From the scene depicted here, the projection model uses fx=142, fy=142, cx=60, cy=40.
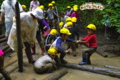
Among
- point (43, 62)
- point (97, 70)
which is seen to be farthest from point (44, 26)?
point (97, 70)

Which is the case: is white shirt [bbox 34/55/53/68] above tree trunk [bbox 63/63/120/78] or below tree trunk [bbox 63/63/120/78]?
above

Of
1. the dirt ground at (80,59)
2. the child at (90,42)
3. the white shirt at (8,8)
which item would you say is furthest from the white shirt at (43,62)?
the white shirt at (8,8)

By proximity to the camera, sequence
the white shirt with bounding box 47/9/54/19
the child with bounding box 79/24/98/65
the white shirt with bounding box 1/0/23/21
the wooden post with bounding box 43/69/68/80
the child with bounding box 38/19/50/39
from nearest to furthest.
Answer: the wooden post with bounding box 43/69/68/80
the child with bounding box 79/24/98/65
the white shirt with bounding box 1/0/23/21
the child with bounding box 38/19/50/39
the white shirt with bounding box 47/9/54/19

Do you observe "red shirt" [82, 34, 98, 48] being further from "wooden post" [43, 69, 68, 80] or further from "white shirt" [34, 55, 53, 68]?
"white shirt" [34, 55, 53, 68]

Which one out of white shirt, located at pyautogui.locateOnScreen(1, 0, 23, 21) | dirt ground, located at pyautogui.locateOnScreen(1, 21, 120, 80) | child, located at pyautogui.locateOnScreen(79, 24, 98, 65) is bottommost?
dirt ground, located at pyautogui.locateOnScreen(1, 21, 120, 80)

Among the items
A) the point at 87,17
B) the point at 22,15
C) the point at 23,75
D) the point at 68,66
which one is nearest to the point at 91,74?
the point at 68,66

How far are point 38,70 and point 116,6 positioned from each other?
14.0 feet

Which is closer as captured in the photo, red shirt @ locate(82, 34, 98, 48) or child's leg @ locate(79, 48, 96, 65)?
red shirt @ locate(82, 34, 98, 48)

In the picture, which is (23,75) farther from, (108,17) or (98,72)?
(108,17)

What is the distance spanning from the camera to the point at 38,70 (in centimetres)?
414

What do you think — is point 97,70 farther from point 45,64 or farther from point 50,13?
point 50,13

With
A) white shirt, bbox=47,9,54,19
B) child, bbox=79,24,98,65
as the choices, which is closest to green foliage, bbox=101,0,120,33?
child, bbox=79,24,98,65

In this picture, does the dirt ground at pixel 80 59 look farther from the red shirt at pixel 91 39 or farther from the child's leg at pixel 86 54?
the red shirt at pixel 91 39

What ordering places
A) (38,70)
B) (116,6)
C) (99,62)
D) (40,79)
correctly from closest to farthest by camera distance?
1. (40,79)
2. (38,70)
3. (99,62)
4. (116,6)
